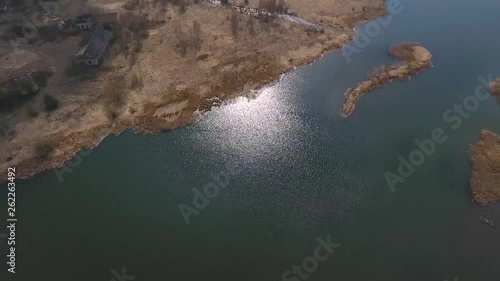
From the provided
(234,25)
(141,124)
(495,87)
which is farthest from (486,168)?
(234,25)

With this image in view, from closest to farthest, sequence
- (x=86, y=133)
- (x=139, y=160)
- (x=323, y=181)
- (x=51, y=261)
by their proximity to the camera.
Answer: (x=51, y=261), (x=323, y=181), (x=139, y=160), (x=86, y=133)

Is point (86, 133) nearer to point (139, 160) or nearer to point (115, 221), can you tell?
point (139, 160)

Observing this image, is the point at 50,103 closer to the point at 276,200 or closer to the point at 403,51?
the point at 276,200

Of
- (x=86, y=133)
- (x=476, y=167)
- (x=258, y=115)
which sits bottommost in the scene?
(x=86, y=133)

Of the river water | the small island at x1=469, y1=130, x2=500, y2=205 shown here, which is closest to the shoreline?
the river water

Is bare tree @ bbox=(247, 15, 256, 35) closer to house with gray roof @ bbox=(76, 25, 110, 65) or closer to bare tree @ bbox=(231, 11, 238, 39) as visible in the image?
bare tree @ bbox=(231, 11, 238, 39)

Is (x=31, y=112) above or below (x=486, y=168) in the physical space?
below

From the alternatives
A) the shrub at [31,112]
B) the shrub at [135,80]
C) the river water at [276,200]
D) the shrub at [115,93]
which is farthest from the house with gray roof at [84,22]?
the river water at [276,200]

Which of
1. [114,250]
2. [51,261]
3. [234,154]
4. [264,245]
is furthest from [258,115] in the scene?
[51,261]
